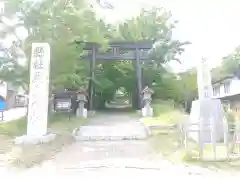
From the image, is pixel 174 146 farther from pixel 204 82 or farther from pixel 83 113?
pixel 83 113

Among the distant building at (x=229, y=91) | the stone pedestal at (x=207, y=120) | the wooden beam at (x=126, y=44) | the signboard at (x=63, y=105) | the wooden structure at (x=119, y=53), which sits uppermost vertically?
the wooden beam at (x=126, y=44)

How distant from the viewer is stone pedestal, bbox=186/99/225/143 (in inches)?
64.4

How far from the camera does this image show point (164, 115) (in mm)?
1766

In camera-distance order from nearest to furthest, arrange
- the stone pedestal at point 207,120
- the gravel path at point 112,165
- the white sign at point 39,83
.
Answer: the gravel path at point 112,165 < the stone pedestal at point 207,120 < the white sign at point 39,83

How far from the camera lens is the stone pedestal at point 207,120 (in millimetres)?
1636

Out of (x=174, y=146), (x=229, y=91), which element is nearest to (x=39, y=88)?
(x=174, y=146)

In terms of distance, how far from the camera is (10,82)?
5.68ft

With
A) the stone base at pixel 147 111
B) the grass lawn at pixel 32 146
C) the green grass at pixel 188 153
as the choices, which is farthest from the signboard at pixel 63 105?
the green grass at pixel 188 153

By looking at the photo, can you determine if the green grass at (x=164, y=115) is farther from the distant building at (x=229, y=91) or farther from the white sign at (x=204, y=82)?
the distant building at (x=229, y=91)

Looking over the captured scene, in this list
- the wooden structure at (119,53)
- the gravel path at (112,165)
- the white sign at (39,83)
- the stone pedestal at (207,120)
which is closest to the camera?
the gravel path at (112,165)

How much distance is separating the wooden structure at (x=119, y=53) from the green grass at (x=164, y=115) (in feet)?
0.53

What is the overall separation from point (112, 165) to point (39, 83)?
772 mm

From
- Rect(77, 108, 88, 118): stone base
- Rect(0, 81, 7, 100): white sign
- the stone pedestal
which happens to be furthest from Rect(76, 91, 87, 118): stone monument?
the stone pedestal

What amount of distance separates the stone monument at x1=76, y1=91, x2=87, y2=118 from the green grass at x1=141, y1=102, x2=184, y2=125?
0.43m
